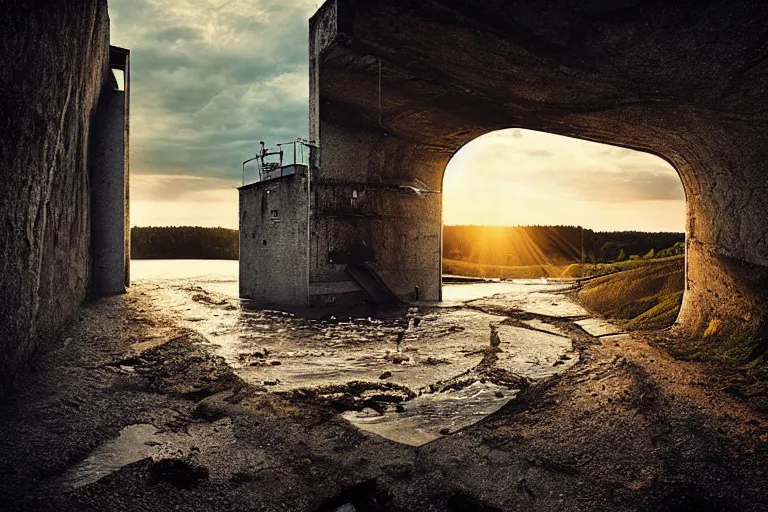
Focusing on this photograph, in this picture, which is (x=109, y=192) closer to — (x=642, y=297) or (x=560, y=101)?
(x=560, y=101)

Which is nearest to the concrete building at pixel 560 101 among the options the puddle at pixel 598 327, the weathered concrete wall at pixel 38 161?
the puddle at pixel 598 327

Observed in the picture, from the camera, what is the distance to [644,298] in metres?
10.7

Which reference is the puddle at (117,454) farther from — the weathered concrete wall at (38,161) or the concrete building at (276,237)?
the concrete building at (276,237)

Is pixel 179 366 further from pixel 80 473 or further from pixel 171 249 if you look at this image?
pixel 171 249

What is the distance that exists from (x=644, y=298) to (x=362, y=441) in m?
8.93

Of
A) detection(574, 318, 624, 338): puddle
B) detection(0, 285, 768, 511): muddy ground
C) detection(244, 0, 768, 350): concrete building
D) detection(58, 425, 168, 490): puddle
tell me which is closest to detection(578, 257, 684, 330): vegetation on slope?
detection(574, 318, 624, 338): puddle

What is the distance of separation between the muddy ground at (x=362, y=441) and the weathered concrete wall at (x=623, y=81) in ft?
8.13

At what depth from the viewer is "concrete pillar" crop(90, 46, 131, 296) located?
12.1 m

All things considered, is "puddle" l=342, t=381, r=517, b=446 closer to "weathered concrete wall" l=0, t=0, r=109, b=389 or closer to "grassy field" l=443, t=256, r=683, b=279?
"weathered concrete wall" l=0, t=0, r=109, b=389

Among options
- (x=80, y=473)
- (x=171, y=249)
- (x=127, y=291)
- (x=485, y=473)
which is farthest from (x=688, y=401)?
(x=171, y=249)

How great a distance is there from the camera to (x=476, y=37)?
6512 millimetres

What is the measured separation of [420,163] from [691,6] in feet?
29.2

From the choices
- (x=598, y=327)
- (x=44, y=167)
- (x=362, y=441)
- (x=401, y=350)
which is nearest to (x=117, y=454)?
(x=362, y=441)

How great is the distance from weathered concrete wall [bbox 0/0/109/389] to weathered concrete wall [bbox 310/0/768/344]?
407 cm
